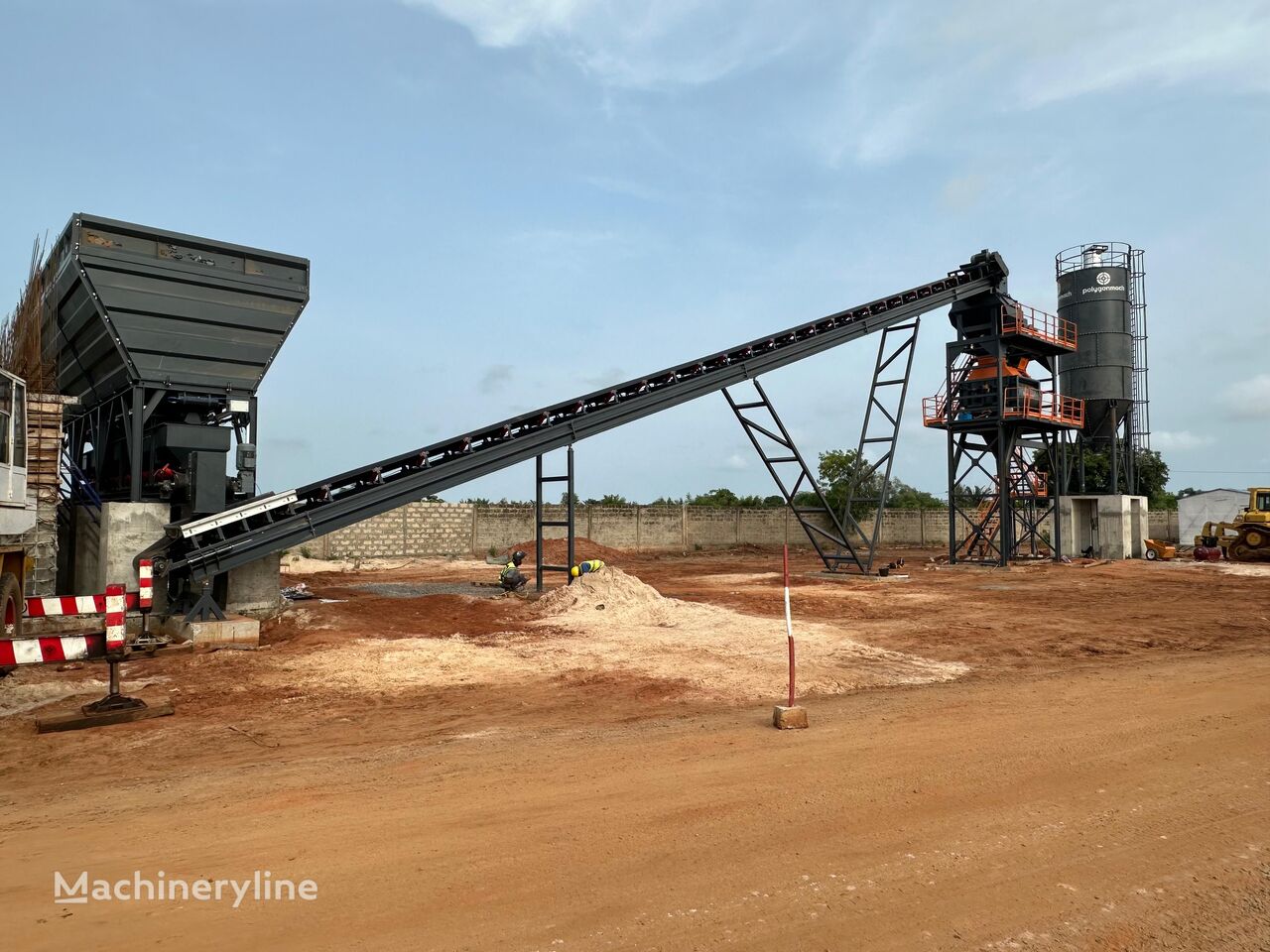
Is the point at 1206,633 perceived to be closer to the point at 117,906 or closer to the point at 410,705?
the point at 410,705

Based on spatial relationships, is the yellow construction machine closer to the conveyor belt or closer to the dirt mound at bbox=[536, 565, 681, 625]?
the conveyor belt

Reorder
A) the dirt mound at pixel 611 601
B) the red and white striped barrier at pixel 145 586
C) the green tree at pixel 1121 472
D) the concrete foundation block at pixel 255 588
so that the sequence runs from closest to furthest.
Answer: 1. the red and white striped barrier at pixel 145 586
2. the concrete foundation block at pixel 255 588
3. the dirt mound at pixel 611 601
4. the green tree at pixel 1121 472

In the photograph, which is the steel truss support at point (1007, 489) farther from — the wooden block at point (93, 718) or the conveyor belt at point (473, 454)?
the wooden block at point (93, 718)

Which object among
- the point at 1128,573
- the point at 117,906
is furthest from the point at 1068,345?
the point at 117,906

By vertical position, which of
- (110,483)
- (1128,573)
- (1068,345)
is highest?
(1068,345)

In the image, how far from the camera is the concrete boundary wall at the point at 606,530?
96.1 feet

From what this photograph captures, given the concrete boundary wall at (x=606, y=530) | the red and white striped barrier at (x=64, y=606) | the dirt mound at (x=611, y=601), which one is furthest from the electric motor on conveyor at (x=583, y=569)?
the concrete boundary wall at (x=606, y=530)

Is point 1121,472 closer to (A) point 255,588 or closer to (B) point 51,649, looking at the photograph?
(A) point 255,588

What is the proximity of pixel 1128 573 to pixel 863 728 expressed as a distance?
2299 cm

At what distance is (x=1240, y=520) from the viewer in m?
30.5

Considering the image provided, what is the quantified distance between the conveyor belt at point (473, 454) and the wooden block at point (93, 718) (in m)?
4.18

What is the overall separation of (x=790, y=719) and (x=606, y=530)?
28.2 meters

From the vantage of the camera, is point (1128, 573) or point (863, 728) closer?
point (863, 728)

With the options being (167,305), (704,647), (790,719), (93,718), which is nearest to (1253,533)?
(704,647)
